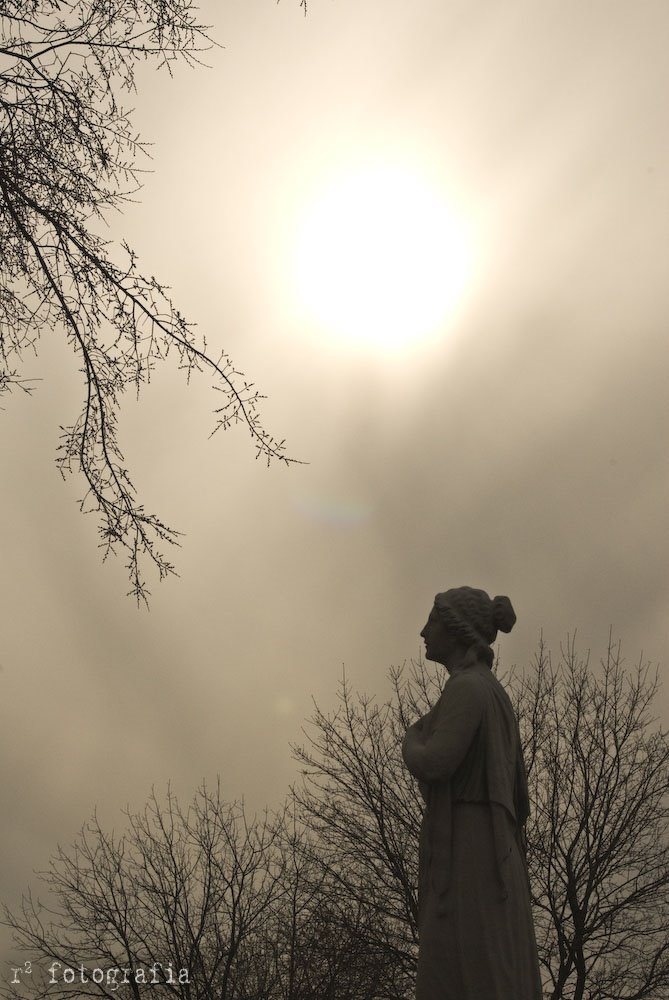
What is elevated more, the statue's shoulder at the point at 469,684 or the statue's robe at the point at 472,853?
the statue's shoulder at the point at 469,684

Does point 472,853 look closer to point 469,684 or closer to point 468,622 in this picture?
point 469,684

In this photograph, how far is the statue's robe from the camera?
189 inches

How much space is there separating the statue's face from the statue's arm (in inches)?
9.4

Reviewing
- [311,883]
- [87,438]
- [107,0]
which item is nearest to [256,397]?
[87,438]

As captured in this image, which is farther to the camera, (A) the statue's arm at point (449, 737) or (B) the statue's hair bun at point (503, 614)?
(B) the statue's hair bun at point (503, 614)

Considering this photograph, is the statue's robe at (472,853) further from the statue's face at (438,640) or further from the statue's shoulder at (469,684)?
the statue's face at (438,640)

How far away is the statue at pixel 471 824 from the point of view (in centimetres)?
483

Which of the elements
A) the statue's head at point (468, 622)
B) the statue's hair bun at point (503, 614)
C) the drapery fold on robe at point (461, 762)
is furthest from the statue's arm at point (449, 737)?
the statue's hair bun at point (503, 614)

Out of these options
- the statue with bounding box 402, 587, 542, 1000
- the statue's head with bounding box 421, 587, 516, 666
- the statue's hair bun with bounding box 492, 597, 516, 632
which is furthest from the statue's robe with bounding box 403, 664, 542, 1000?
the statue's hair bun with bounding box 492, 597, 516, 632

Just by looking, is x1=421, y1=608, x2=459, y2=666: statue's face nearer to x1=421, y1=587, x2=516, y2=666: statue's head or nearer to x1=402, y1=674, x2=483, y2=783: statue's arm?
x1=421, y1=587, x2=516, y2=666: statue's head

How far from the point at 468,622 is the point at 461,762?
0.74 m

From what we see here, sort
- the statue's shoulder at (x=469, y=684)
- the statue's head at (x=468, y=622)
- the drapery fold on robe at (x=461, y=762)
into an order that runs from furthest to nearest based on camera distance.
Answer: the statue's head at (x=468, y=622)
the statue's shoulder at (x=469, y=684)
the drapery fold on robe at (x=461, y=762)

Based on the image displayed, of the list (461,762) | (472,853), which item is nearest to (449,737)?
(461,762)

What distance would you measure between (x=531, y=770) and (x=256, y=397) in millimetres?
13712
